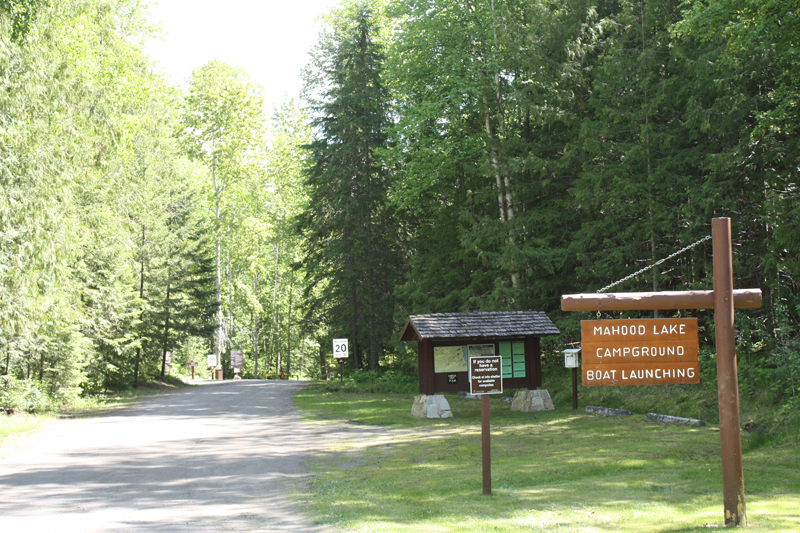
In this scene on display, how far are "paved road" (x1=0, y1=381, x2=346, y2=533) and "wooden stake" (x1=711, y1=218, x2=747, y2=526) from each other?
14.4 feet

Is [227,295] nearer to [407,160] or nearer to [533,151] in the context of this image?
[407,160]

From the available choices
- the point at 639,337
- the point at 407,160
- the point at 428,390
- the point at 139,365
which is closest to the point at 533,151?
the point at 407,160

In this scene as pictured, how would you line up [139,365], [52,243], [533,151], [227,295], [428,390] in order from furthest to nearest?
1. [227,295]
2. [139,365]
3. [533,151]
4. [428,390]
5. [52,243]

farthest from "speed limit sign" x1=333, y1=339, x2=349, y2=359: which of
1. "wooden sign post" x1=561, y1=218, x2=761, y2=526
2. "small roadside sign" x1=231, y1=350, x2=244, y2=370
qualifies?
"small roadside sign" x1=231, y1=350, x2=244, y2=370

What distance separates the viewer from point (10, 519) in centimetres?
799

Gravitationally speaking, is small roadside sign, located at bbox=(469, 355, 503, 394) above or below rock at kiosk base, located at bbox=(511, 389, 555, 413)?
above

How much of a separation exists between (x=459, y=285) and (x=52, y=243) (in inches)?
647

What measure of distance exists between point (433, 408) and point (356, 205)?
14.4 m

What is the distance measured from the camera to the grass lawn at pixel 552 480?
7.38 meters

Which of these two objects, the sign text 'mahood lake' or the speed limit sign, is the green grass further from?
the sign text 'mahood lake'

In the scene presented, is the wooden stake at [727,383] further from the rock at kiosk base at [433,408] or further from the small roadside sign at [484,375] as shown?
the rock at kiosk base at [433,408]

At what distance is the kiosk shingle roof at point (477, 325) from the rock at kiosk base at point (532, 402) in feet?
5.95

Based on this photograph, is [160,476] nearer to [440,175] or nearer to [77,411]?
[77,411]

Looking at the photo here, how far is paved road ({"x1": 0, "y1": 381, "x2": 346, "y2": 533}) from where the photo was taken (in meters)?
7.86
